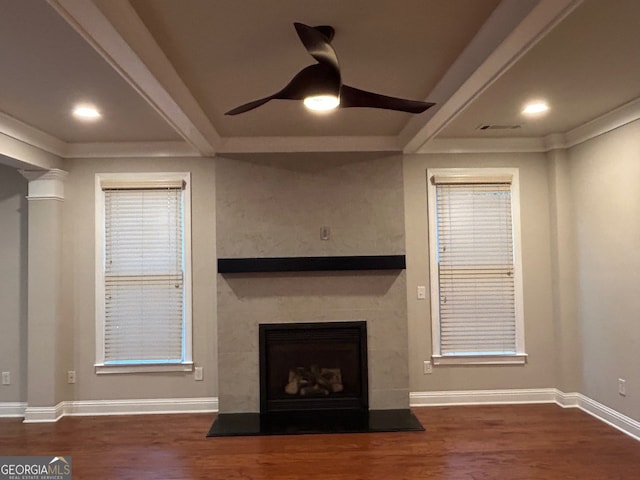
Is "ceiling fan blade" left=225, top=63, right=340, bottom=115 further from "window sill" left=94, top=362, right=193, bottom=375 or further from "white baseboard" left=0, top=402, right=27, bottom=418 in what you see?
"white baseboard" left=0, top=402, right=27, bottom=418

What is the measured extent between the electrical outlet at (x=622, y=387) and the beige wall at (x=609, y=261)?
0.10 ft

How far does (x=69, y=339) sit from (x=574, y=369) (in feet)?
15.7

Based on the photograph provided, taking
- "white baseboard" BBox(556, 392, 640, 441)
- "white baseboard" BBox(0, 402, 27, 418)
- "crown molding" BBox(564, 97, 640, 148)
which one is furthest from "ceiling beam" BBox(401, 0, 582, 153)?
"white baseboard" BBox(0, 402, 27, 418)

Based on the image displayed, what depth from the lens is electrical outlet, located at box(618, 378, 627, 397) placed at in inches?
134

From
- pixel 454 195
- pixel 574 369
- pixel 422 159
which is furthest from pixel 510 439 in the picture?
pixel 422 159

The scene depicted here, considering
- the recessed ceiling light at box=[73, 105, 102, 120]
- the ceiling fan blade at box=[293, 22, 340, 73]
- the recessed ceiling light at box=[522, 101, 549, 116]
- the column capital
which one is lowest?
the column capital

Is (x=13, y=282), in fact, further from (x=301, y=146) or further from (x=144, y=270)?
(x=301, y=146)

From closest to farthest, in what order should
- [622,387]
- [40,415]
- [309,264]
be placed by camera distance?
[622,387] < [40,415] < [309,264]

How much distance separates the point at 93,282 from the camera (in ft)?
13.3

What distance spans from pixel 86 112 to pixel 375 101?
2.24 meters

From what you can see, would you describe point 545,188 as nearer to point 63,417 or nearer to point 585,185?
point 585,185

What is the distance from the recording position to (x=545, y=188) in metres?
4.18

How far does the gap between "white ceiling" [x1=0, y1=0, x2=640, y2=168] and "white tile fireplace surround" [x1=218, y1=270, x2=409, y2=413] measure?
4.47 ft

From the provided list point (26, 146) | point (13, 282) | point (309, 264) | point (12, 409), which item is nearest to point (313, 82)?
point (309, 264)
